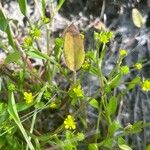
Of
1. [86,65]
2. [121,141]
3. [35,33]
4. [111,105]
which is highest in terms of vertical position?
[35,33]

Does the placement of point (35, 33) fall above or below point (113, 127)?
above

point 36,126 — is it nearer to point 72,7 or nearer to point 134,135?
point 134,135

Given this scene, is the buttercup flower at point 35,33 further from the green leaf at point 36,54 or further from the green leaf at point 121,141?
the green leaf at point 121,141

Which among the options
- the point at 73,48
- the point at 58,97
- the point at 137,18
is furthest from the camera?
the point at 137,18

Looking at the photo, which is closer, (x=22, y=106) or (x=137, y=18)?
(x=22, y=106)

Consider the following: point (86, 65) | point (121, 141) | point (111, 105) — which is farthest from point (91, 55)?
point (121, 141)

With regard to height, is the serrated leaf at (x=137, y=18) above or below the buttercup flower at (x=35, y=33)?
below

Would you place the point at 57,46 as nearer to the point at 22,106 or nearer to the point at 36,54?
the point at 36,54

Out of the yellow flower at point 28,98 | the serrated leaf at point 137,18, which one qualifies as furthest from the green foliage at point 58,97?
the serrated leaf at point 137,18

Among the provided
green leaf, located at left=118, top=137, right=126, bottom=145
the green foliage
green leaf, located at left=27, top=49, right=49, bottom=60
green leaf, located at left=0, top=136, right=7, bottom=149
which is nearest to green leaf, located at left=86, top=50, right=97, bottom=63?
the green foliage

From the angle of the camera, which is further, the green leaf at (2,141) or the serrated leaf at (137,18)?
the serrated leaf at (137,18)
